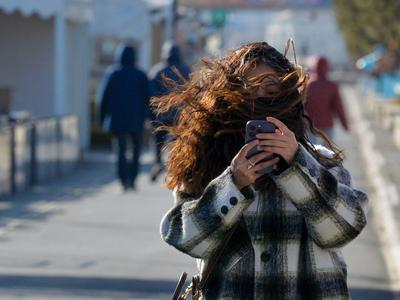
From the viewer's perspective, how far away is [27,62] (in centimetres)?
2339

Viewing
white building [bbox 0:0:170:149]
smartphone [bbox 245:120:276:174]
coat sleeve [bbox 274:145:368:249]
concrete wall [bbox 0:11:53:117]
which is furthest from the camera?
concrete wall [bbox 0:11:53:117]

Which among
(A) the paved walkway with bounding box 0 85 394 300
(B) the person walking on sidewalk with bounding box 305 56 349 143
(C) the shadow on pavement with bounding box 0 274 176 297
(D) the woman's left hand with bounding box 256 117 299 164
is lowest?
(A) the paved walkway with bounding box 0 85 394 300

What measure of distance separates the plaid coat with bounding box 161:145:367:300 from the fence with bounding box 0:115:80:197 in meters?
11.9

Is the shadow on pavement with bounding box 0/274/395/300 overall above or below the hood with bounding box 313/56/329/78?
below

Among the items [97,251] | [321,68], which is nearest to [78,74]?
[321,68]

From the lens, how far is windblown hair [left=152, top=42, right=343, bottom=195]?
322 centimetres

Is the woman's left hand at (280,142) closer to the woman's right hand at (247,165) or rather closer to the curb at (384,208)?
the woman's right hand at (247,165)

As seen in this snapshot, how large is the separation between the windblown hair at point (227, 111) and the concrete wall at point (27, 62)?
19.7 m

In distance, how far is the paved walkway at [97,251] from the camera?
871cm

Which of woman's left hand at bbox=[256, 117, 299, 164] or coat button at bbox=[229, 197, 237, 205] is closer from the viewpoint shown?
woman's left hand at bbox=[256, 117, 299, 164]

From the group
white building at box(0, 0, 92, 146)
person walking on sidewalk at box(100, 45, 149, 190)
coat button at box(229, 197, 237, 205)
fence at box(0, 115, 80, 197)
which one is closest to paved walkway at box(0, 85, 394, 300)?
fence at box(0, 115, 80, 197)

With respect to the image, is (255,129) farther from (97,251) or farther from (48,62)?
(48,62)

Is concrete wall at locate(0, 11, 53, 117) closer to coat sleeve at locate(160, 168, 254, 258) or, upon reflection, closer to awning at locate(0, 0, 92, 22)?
awning at locate(0, 0, 92, 22)

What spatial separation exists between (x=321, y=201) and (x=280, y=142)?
22cm
